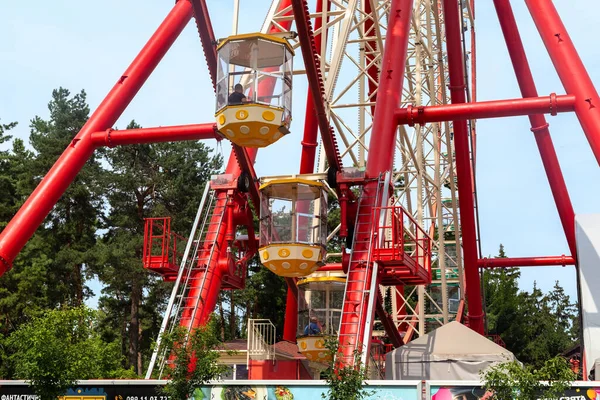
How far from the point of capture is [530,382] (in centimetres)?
1212

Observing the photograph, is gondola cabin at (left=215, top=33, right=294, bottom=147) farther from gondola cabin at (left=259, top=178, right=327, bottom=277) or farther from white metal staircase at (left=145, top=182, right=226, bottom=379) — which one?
white metal staircase at (left=145, top=182, right=226, bottom=379)

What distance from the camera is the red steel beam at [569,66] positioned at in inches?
674

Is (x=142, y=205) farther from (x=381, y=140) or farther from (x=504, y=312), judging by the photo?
(x=381, y=140)

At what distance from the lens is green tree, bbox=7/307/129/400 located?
14.2 meters

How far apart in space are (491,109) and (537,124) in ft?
A: 17.0

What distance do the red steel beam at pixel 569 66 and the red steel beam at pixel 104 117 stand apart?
811cm

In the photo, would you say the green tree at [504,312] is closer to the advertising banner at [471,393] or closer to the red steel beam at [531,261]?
the red steel beam at [531,261]

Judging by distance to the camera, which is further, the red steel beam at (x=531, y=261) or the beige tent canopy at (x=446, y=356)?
the red steel beam at (x=531, y=261)

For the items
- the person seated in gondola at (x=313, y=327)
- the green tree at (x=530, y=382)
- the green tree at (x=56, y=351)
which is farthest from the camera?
the person seated in gondola at (x=313, y=327)

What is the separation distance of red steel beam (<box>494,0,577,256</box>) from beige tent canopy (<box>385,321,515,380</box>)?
586 centimetres

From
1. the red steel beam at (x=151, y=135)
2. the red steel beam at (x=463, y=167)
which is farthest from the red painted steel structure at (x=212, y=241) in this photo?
the red steel beam at (x=463, y=167)

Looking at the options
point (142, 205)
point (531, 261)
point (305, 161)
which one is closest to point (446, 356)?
point (305, 161)

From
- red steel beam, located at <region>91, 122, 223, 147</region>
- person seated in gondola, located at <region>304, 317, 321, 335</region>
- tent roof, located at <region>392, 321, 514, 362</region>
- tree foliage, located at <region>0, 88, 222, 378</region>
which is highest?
tree foliage, located at <region>0, 88, 222, 378</region>

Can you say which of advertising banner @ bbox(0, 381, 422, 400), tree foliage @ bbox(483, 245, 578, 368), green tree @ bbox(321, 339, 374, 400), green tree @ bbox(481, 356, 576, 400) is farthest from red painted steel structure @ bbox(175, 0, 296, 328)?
tree foliage @ bbox(483, 245, 578, 368)
